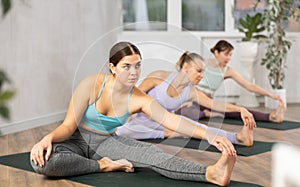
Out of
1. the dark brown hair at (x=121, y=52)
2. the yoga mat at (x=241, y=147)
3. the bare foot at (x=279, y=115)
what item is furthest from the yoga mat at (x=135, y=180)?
the bare foot at (x=279, y=115)

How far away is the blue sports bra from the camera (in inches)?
96.4

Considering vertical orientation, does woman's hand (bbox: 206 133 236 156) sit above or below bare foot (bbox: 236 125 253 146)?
above

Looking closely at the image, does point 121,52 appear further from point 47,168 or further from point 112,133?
point 47,168

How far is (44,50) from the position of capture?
436 cm

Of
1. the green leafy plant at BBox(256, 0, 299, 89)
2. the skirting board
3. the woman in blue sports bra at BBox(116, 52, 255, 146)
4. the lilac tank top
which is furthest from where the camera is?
the green leafy plant at BBox(256, 0, 299, 89)

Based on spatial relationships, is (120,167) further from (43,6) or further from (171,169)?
(43,6)

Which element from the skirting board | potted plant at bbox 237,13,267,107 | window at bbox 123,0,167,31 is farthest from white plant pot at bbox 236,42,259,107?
the skirting board

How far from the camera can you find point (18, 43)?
4.02m

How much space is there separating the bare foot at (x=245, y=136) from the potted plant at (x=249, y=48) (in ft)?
7.40

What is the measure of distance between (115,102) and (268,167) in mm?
947

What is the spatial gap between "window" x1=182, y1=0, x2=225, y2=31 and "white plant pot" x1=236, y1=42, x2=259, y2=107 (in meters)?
0.42

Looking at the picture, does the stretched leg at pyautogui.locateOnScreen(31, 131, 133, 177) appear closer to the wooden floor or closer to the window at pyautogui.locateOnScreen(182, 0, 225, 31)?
the wooden floor

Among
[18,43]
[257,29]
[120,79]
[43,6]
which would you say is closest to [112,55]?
[120,79]

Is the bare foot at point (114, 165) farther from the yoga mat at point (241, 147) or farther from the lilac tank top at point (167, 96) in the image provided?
the lilac tank top at point (167, 96)
